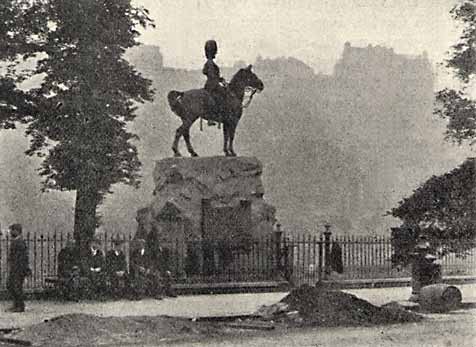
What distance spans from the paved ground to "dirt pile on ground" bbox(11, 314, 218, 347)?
1.41m

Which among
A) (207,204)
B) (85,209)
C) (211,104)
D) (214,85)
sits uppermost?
(214,85)

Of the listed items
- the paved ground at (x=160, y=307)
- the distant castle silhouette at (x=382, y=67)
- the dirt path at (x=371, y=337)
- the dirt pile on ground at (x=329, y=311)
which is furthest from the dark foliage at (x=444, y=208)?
the distant castle silhouette at (x=382, y=67)

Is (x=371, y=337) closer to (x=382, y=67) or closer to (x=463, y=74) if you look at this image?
(x=463, y=74)

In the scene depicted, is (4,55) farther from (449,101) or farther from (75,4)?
(449,101)

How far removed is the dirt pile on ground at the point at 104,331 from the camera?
44.5ft

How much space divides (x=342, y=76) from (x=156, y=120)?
515 inches

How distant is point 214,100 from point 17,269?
26.9 ft

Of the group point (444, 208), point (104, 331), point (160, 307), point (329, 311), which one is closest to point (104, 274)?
point (160, 307)

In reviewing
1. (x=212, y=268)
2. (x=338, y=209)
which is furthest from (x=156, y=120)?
(x=212, y=268)

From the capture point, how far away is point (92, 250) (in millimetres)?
20438

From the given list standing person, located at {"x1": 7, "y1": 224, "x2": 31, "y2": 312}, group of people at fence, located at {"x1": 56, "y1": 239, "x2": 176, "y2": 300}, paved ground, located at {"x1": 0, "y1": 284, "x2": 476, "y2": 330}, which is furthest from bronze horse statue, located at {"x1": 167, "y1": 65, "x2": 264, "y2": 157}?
standing person, located at {"x1": 7, "y1": 224, "x2": 31, "y2": 312}

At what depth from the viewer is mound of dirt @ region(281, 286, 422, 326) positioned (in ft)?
54.2

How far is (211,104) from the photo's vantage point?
24.4m

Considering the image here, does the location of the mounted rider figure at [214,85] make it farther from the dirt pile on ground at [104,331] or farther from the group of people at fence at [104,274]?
the dirt pile on ground at [104,331]
